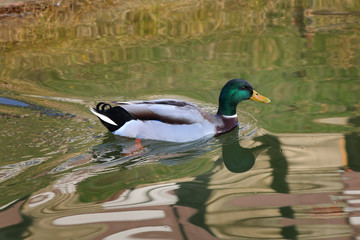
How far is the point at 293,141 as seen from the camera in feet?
21.3

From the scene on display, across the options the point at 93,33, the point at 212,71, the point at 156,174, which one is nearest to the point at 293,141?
the point at 156,174

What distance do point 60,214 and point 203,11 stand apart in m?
8.13

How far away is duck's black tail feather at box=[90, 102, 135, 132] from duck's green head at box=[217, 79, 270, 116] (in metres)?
1.09

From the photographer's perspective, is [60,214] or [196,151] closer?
[60,214]

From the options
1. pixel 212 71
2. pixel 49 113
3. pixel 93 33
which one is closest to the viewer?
pixel 49 113

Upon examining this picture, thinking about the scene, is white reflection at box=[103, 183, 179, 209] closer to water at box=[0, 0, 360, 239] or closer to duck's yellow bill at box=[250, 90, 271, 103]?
water at box=[0, 0, 360, 239]

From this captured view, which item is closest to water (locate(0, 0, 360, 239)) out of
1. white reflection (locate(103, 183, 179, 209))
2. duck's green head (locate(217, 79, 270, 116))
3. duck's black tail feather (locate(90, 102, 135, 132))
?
white reflection (locate(103, 183, 179, 209))

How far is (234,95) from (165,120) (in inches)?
36.1

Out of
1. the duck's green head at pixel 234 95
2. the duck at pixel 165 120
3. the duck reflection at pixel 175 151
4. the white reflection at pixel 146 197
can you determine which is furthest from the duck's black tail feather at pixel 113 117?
the white reflection at pixel 146 197

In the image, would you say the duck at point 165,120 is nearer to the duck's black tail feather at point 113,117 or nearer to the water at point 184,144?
the duck's black tail feather at point 113,117

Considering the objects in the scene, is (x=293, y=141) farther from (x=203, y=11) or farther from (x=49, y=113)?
(x=203, y=11)

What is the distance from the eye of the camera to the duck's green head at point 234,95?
716 centimetres

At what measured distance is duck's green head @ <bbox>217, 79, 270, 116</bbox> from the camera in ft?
23.5

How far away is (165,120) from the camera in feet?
22.4
